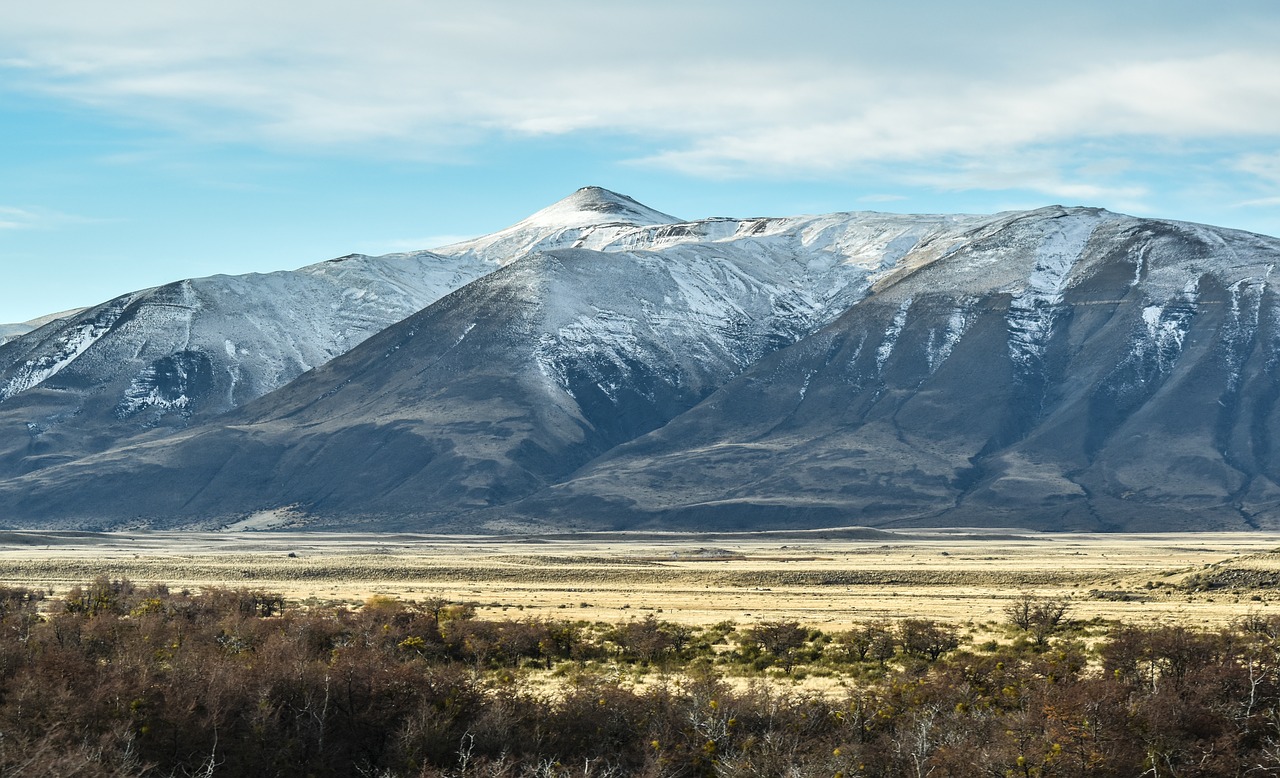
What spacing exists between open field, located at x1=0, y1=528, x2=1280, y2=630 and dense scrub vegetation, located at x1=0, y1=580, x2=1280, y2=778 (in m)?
17.6

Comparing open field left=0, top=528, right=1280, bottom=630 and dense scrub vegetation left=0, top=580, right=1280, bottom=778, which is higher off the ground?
dense scrub vegetation left=0, top=580, right=1280, bottom=778

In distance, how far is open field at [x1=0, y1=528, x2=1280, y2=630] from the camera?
6009cm

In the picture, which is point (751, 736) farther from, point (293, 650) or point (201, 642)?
point (201, 642)

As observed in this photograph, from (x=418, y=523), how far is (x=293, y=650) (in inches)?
6196

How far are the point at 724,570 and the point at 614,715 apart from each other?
6866 centimetres

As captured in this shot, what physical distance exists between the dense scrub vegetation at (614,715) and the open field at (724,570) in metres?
17.6

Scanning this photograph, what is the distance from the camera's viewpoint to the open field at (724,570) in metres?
60.1

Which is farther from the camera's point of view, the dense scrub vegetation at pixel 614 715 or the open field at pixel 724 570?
the open field at pixel 724 570

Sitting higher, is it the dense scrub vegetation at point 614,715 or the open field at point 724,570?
the dense scrub vegetation at point 614,715

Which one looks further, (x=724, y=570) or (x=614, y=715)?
(x=724, y=570)

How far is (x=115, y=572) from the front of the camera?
298 ft

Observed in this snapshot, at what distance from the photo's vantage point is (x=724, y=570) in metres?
95.8

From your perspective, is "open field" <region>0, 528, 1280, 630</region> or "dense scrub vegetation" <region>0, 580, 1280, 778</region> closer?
"dense scrub vegetation" <region>0, 580, 1280, 778</region>

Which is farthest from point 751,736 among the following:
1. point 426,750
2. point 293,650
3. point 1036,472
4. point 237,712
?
point 1036,472
